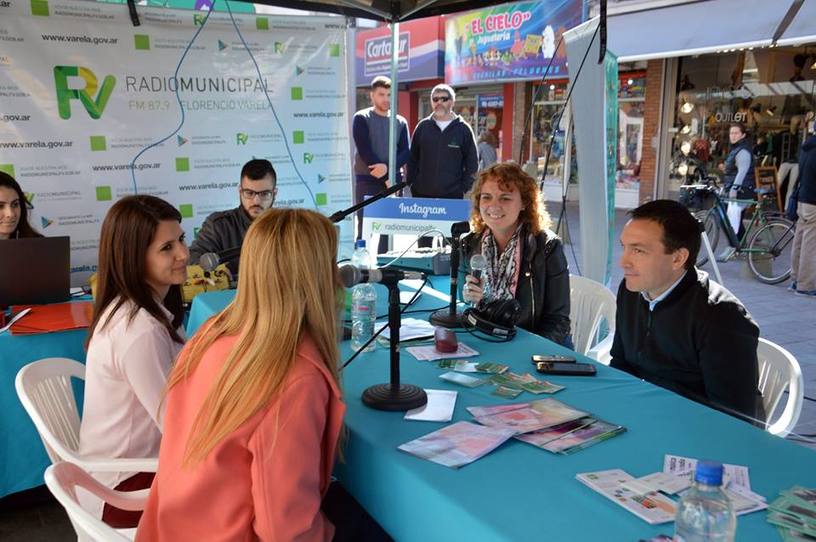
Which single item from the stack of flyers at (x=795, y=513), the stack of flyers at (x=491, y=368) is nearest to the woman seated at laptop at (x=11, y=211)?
the stack of flyers at (x=491, y=368)

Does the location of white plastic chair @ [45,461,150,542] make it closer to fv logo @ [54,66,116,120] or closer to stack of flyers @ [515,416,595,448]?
stack of flyers @ [515,416,595,448]

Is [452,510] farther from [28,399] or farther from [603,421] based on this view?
[28,399]

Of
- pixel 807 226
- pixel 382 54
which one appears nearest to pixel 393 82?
pixel 807 226

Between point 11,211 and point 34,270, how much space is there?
46cm

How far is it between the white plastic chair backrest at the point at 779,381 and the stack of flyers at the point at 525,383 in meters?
0.76

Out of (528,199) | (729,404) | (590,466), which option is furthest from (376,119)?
(590,466)

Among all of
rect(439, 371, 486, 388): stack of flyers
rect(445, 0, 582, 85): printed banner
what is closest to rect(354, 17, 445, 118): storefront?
rect(445, 0, 582, 85): printed banner

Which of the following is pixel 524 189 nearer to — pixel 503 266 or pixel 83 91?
pixel 503 266

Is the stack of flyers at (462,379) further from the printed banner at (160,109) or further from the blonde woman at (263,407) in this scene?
the printed banner at (160,109)

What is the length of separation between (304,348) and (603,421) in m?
0.79

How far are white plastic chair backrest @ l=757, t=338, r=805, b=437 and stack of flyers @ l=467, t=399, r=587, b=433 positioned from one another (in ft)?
2.66

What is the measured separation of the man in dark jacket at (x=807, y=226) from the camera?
20.1 ft

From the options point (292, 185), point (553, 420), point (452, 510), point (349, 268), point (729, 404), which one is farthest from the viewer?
point (292, 185)

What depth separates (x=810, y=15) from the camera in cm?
715
